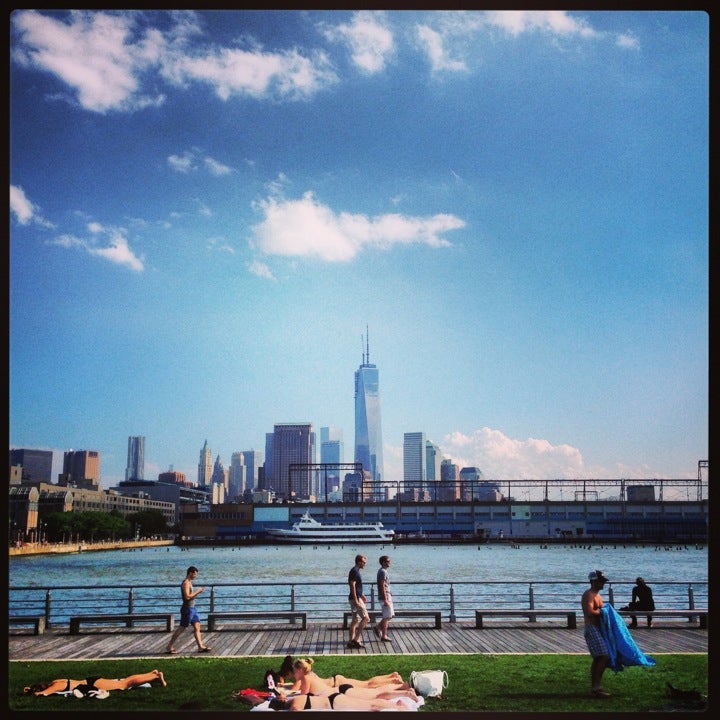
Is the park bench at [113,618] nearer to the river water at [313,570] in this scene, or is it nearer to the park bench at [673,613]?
the park bench at [673,613]

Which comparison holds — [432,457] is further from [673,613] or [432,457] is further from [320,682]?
[320,682]

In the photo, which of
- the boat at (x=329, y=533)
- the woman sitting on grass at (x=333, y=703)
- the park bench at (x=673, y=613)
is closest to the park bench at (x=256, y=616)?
the park bench at (x=673, y=613)

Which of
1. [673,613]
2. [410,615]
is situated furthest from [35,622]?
[673,613]

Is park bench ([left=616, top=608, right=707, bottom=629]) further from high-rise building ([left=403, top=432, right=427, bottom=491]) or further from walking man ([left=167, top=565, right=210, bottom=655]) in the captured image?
high-rise building ([left=403, top=432, right=427, bottom=491])

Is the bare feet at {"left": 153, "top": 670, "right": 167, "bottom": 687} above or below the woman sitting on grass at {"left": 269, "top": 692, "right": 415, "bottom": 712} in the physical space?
below

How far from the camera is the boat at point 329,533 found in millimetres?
58094

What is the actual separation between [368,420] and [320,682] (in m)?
36.8

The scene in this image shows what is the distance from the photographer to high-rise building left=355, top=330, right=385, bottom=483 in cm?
2707

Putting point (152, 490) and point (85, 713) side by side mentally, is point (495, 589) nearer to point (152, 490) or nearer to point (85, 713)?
point (85, 713)

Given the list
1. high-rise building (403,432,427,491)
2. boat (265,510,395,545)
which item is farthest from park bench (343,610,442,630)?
boat (265,510,395,545)

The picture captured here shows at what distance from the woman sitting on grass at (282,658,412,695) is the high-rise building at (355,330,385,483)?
12300 mm

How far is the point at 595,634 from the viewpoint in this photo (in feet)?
16.9

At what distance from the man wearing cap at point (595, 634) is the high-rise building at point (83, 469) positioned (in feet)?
218

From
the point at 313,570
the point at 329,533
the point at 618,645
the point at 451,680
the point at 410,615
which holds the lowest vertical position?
the point at 329,533
